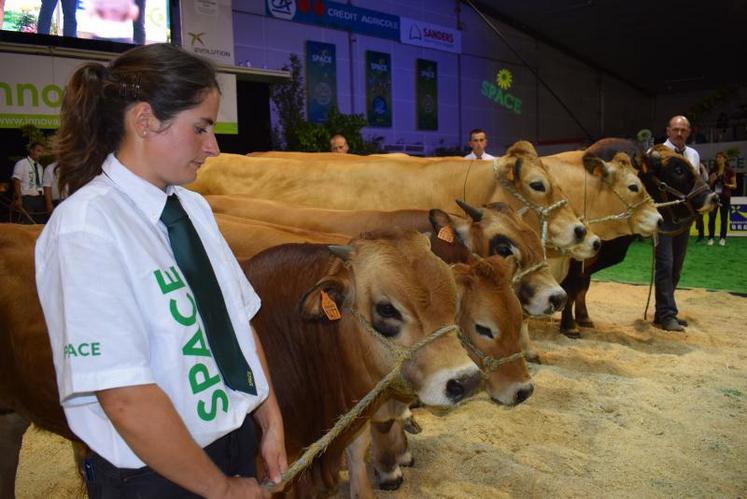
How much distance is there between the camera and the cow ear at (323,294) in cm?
203

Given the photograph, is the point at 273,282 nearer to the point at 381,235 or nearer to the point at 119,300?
the point at 381,235

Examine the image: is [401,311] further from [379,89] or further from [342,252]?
[379,89]

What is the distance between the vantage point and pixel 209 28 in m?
11.7

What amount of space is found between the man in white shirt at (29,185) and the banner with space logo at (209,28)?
3872mm

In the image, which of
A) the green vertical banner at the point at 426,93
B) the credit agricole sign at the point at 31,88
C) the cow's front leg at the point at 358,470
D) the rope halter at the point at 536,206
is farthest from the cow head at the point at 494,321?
the green vertical banner at the point at 426,93

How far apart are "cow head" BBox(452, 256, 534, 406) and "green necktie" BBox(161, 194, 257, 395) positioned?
199cm

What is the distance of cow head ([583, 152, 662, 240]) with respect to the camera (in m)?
6.25

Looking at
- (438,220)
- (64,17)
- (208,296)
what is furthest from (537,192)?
(64,17)

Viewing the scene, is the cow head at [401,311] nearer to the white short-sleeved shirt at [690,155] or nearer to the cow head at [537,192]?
the cow head at [537,192]

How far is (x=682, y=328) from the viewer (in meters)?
6.54

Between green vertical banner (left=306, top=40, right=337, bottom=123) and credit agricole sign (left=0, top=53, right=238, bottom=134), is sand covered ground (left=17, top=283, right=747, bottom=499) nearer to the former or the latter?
credit agricole sign (left=0, top=53, right=238, bottom=134)

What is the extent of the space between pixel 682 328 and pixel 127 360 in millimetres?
6615

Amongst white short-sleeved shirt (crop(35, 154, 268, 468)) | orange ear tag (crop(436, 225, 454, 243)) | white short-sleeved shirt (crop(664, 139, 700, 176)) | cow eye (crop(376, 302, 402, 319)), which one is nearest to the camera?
white short-sleeved shirt (crop(35, 154, 268, 468))

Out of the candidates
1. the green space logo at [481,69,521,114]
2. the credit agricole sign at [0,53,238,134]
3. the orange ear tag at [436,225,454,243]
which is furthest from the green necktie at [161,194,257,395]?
the green space logo at [481,69,521,114]
